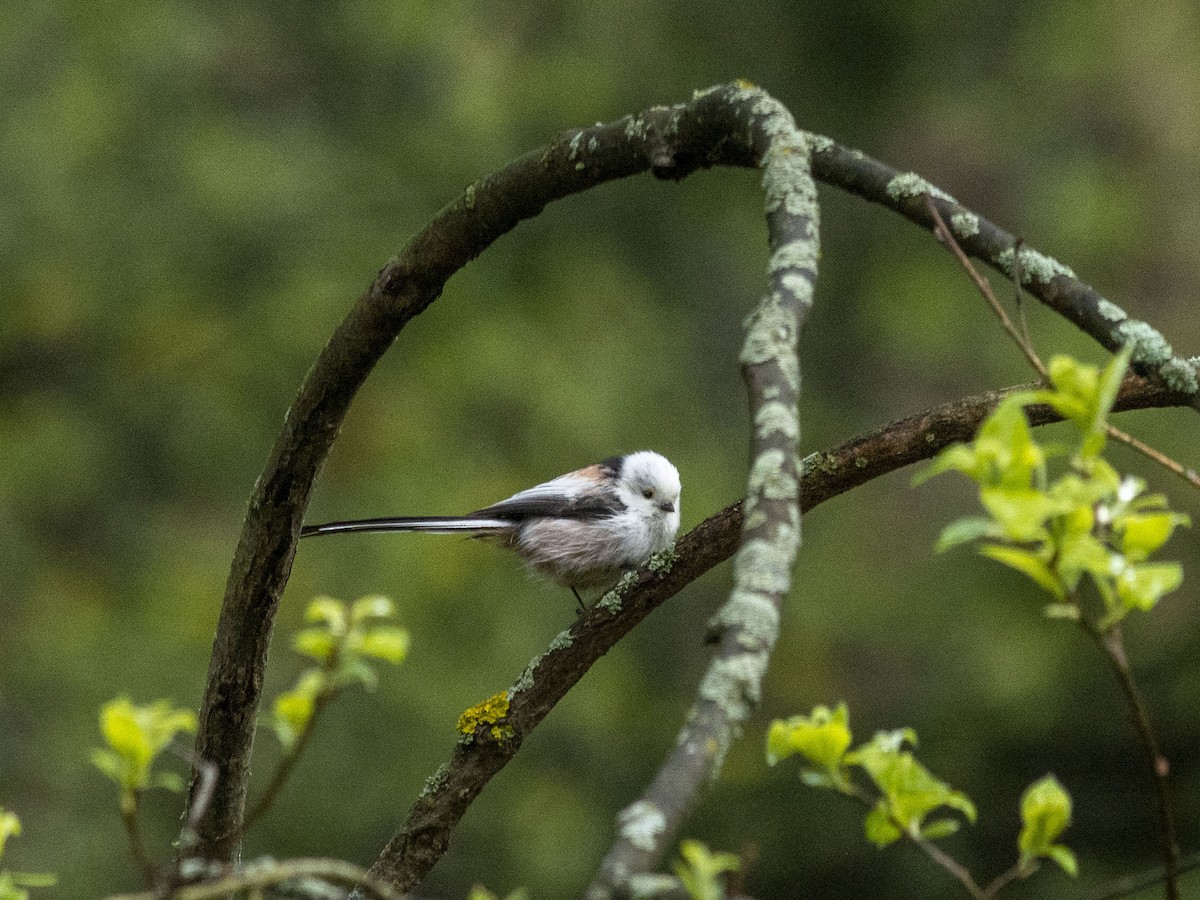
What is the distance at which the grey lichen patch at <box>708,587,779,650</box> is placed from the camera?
1370 millimetres

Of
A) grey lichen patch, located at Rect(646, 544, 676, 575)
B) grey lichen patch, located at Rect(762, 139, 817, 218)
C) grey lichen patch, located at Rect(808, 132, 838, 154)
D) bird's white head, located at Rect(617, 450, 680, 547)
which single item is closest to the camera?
grey lichen patch, located at Rect(762, 139, 817, 218)

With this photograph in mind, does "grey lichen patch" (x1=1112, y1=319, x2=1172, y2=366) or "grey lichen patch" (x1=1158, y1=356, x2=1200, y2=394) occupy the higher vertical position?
"grey lichen patch" (x1=1112, y1=319, x2=1172, y2=366)

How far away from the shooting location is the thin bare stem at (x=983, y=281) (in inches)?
67.4

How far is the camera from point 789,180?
1914 millimetres

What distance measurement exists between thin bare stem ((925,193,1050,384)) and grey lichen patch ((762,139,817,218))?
0.60 ft

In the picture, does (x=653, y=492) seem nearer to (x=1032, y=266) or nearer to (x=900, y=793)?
(x=1032, y=266)

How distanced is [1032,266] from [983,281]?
23 centimetres

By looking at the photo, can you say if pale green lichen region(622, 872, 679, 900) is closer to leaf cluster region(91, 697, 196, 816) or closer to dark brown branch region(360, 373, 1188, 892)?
leaf cluster region(91, 697, 196, 816)

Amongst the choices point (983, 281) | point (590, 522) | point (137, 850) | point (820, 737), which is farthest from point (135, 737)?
point (590, 522)

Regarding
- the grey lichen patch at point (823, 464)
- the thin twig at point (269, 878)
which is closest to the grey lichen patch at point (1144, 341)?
the grey lichen patch at point (823, 464)

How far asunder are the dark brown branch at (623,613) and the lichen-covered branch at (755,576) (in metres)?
0.92

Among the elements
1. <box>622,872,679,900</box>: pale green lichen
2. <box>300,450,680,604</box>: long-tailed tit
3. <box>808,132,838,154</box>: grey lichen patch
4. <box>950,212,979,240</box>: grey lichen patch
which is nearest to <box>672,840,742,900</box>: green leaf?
<box>622,872,679,900</box>: pale green lichen

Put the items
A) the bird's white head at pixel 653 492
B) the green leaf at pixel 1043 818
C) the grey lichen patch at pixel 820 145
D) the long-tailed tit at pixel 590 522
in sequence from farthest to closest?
1. the bird's white head at pixel 653 492
2. the long-tailed tit at pixel 590 522
3. the grey lichen patch at pixel 820 145
4. the green leaf at pixel 1043 818

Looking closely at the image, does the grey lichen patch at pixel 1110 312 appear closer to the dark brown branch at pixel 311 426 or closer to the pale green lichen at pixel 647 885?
the dark brown branch at pixel 311 426
